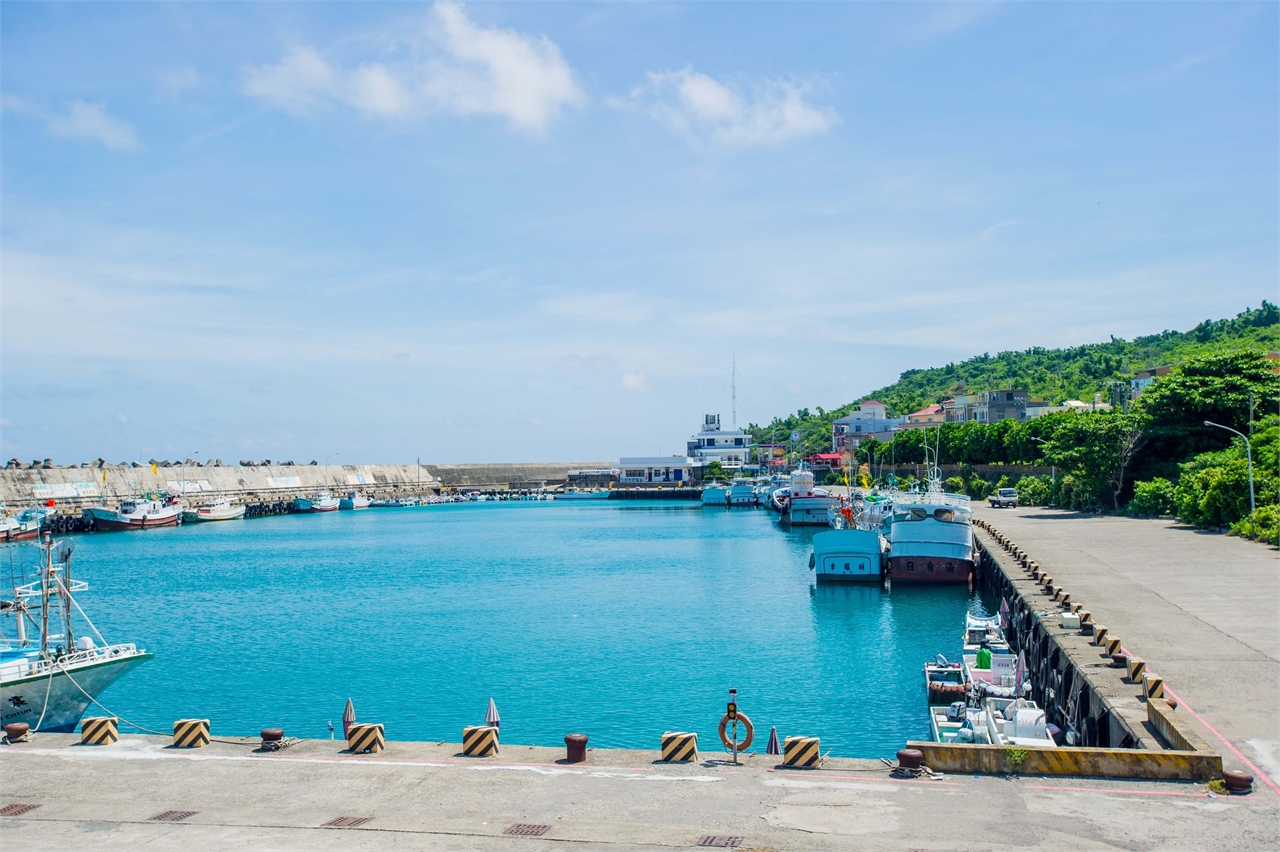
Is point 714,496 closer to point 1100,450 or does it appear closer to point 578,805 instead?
point 1100,450

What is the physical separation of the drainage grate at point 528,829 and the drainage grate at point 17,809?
7.63 meters

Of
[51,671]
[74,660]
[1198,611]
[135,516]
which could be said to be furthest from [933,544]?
[135,516]

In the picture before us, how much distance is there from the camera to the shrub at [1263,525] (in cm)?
4223

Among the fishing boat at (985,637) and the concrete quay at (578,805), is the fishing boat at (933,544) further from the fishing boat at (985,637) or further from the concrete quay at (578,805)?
the concrete quay at (578,805)

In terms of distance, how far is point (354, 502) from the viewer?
177 metres

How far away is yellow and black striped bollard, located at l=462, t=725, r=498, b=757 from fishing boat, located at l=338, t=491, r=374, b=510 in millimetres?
162408

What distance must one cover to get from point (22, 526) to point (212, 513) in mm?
41144

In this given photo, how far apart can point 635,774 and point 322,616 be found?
35.8m

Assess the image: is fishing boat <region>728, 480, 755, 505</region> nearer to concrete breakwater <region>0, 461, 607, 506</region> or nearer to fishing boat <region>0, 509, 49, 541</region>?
concrete breakwater <region>0, 461, 607, 506</region>

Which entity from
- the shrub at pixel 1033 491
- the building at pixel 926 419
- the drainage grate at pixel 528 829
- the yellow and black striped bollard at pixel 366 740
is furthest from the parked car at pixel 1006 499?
the drainage grate at pixel 528 829

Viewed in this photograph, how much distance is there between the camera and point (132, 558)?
7844cm

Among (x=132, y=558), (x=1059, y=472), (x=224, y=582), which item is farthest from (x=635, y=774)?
(x=1059, y=472)

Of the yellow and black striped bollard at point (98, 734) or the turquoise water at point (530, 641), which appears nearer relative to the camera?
the yellow and black striped bollard at point (98, 734)

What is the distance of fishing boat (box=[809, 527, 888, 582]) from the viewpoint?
173ft
